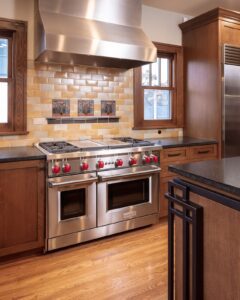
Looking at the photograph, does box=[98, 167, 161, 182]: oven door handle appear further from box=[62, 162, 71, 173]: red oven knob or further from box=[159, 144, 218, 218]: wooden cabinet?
Answer: box=[62, 162, 71, 173]: red oven knob

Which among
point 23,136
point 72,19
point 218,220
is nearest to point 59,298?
point 218,220

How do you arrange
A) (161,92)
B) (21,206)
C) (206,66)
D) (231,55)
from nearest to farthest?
(21,206)
(231,55)
(206,66)
(161,92)

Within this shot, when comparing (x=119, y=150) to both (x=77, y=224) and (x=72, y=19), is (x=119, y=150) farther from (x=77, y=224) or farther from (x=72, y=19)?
(x=72, y=19)

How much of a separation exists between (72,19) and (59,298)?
7.57 ft

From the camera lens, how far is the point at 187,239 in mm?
1425

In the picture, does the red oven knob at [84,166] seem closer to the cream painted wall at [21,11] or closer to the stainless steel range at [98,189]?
the stainless steel range at [98,189]

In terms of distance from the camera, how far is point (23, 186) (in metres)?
2.38

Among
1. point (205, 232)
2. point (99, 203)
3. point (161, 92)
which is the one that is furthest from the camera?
point (161, 92)

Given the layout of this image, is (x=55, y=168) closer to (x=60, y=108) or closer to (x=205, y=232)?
(x=60, y=108)

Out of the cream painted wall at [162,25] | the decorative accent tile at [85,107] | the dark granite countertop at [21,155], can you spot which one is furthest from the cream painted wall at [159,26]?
the dark granite countertop at [21,155]

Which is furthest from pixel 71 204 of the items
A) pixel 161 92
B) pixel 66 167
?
pixel 161 92

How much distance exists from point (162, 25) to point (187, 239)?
3.06 meters

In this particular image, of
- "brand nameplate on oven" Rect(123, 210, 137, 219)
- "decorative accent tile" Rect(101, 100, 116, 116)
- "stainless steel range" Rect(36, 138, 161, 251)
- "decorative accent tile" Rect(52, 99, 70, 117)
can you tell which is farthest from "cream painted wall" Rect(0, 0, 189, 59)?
"brand nameplate on oven" Rect(123, 210, 137, 219)

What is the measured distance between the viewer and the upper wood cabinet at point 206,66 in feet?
11.1
